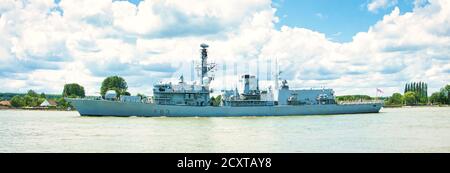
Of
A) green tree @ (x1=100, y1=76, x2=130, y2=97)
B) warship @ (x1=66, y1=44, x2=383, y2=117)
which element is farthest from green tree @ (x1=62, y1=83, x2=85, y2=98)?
warship @ (x1=66, y1=44, x2=383, y2=117)

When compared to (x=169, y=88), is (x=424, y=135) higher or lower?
lower

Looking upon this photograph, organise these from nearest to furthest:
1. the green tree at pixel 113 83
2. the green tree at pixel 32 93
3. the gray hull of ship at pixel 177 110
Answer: the gray hull of ship at pixel 177 110
the green tree at pixel 113 83
the green tree at pixel 32 93

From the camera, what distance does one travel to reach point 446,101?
510 ft

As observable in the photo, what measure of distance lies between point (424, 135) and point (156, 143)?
19560 millimetres

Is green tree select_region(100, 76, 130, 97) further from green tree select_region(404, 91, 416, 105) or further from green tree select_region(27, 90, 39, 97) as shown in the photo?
green tree select_region(404, 91, 416, 105)

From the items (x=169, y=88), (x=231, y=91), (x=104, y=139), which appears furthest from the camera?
(x=231, y=91)

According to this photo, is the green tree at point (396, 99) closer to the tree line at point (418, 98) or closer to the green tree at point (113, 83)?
the tree line at point (418, 98)

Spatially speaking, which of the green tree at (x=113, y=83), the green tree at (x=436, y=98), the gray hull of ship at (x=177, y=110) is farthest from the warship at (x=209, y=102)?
the green tree at (x=436, y=98)

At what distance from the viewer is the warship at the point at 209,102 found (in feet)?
206

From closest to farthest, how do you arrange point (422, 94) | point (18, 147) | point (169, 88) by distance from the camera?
point (18, 147)
point (169, 88)
point (422, 94)
